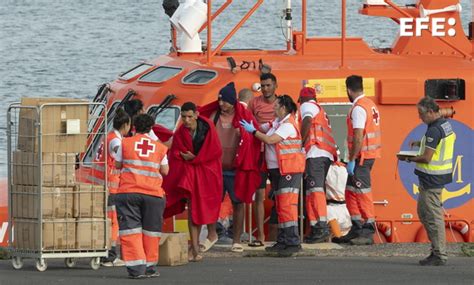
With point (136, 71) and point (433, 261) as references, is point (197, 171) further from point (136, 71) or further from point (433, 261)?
point (136, 71)

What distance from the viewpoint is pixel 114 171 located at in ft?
58.7

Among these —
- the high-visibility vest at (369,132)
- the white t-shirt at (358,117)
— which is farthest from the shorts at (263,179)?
the white t-shirt at (358,117)

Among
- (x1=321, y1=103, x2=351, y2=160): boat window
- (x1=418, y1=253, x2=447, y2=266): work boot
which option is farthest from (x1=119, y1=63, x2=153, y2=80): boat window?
(x1=418, y1=253, x2=447, y2=266): work boot

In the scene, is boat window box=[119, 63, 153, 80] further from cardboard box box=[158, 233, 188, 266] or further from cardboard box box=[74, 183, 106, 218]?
cardboard box box=[74, 183, 106, 218]

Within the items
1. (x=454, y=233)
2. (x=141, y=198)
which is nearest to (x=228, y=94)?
(x=141, y=198)

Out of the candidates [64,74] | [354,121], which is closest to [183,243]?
[354,121]

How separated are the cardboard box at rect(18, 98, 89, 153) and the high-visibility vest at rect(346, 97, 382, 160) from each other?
325 centimetres

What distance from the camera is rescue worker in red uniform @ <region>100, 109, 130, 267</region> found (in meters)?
17.4

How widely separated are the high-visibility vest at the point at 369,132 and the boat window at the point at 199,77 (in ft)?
5.69

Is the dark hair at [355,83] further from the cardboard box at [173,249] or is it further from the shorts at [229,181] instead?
the cardboard box at [173,249]

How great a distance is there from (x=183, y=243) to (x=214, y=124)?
5.02 ft

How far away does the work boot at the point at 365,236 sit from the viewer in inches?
756

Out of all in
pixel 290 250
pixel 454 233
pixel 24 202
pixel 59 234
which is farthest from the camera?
pixel 454 233

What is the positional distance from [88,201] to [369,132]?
349 cm
